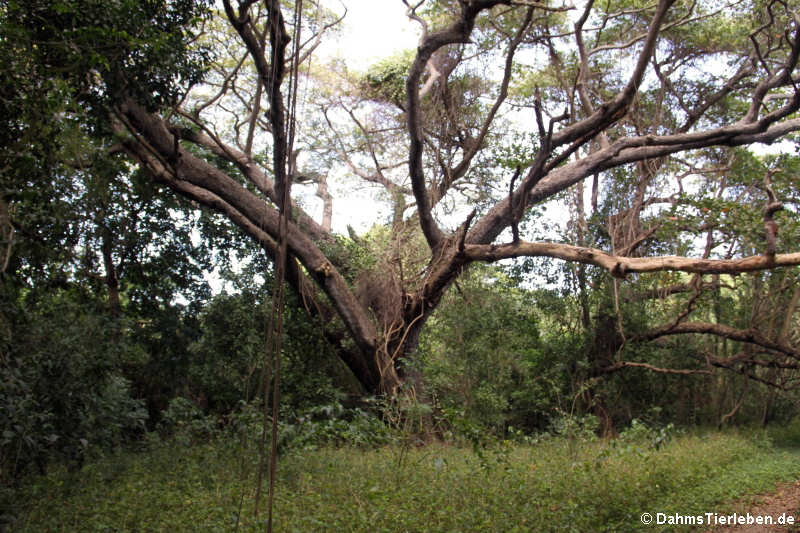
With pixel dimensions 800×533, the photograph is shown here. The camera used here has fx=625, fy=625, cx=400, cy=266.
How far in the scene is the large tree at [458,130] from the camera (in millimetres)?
6957

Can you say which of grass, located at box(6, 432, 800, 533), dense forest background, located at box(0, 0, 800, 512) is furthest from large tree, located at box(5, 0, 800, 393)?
grass, located at box(6, 432, 800, 533)

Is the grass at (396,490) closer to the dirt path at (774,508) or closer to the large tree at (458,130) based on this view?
the dirt path at (774,508)

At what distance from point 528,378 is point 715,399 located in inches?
132

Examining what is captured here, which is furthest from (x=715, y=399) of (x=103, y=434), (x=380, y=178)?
(x=103, y=434)

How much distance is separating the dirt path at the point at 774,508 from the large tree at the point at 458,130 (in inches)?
84.0

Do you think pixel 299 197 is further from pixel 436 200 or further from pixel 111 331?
pixel 111 331

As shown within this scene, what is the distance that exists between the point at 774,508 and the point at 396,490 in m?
3.51

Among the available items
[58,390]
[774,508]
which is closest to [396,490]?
[774,508]

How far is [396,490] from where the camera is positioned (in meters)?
4.95

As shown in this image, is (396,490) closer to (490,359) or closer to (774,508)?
(774,508)

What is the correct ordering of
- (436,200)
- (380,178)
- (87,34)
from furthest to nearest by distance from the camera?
1. (380,178)
2. (436,200)
3. (87,34)

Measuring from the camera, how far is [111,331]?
8.03 meters

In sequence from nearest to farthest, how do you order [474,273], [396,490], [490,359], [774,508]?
[396,490] < [774,508] < [490,359] < [474,273]

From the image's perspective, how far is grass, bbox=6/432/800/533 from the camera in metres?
4.15
